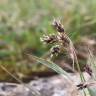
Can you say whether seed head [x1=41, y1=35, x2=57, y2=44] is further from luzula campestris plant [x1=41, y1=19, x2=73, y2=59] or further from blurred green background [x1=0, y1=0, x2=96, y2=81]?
blurred green background [x1=0, y1=0, x2=96, y2=81]

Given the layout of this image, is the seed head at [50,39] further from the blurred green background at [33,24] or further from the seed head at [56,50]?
the blurred green background at [33,24]

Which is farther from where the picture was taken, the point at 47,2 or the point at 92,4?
the point at 47,2

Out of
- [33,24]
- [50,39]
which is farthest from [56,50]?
[33,24]

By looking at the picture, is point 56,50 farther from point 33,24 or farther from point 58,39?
point 33,24

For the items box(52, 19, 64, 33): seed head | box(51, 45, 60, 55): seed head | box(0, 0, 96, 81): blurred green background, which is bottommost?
box(51, 45, 60, 55): seed head

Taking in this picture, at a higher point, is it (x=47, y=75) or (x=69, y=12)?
(x=69, y=12)

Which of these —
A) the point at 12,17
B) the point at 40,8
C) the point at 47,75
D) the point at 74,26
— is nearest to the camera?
the point at 47,75

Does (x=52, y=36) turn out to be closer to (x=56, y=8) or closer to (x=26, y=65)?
(x=26, y=65)

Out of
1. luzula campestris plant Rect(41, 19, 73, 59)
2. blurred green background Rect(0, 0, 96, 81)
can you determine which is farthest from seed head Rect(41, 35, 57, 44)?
blurred green background Rect(0, 0, 96, 81)

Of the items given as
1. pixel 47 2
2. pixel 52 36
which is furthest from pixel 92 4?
pixel 52 36
